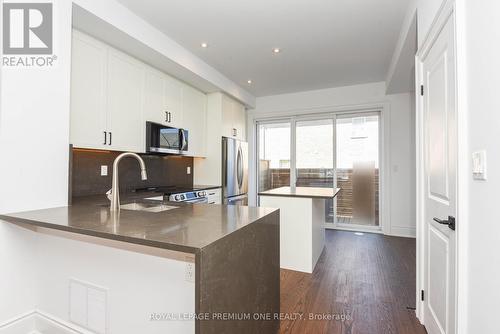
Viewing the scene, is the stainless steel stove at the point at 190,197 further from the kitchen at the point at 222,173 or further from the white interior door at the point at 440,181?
the white interior door at the point at 440,181

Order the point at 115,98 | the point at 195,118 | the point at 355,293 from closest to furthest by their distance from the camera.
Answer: the point at 355,293, the point at 115,98, the point at 195,118

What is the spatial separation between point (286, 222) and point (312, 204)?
15.0 inches

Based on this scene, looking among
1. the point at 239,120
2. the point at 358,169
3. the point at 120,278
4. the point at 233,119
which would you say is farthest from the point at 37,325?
the point at 358,169

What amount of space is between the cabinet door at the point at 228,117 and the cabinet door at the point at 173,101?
87 centimetres

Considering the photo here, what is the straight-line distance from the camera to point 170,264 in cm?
126

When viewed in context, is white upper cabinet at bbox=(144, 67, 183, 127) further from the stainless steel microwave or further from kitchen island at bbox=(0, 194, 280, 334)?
kitchen island at bbox=(0, 194, 280, 334)

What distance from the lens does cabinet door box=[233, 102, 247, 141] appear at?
15.9 feet

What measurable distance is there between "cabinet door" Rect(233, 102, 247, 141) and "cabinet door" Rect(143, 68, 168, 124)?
1.65m

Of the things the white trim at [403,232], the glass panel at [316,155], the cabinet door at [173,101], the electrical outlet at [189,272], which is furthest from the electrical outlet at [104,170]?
the white trim at [403,232]

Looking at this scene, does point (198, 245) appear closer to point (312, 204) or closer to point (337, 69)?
point (312, 204)

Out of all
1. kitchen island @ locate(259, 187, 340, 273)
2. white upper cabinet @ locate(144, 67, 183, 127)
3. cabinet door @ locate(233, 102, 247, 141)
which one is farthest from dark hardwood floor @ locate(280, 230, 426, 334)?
cabinet door @ locate(233, 102, 247, 141)

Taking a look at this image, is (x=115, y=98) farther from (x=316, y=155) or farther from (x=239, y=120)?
(x=316, y=155)

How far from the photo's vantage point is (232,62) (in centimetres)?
371

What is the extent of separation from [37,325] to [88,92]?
200 cm
